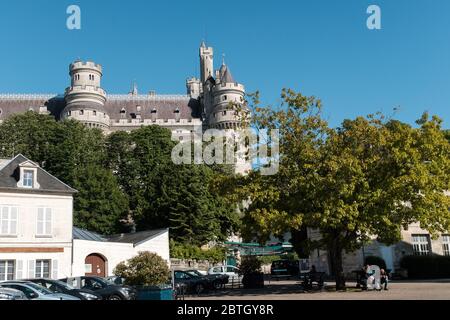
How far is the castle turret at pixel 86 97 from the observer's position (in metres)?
79.6

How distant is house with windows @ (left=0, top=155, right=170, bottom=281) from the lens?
2861 cm

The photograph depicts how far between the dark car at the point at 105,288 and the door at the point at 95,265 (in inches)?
431

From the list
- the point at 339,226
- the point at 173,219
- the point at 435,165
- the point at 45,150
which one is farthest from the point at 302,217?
the point at 45,150

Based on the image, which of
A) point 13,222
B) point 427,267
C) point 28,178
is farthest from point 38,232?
point 427,267

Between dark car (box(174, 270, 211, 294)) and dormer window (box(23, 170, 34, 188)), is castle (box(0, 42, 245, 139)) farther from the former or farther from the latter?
dark car (box(174, 270, 211, 294))

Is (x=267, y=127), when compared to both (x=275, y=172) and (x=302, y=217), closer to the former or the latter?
(x=275, y=172)

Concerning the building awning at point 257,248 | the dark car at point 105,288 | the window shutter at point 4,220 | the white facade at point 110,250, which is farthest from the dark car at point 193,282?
the building awning at point 257,248

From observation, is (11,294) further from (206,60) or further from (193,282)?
(206,60)

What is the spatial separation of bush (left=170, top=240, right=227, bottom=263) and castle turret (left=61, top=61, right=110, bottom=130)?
145 feet

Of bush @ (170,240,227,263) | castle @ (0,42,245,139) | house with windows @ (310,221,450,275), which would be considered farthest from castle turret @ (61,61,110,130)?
house with windows @ (310,221,450,275)

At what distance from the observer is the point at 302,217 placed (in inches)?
835

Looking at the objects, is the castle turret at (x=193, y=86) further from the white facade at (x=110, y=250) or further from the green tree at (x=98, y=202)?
the white facade at (x=110, y=250)

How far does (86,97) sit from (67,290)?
65.9 meters
